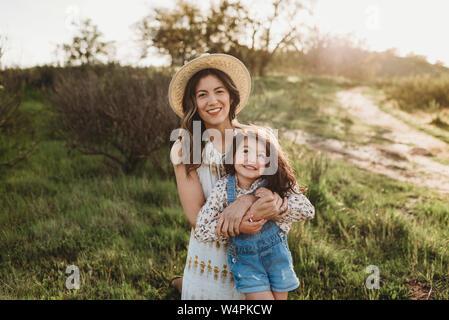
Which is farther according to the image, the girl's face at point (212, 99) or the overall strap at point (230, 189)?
the girl's face at point (212, 99)

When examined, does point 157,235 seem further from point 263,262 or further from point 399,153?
point 399,153

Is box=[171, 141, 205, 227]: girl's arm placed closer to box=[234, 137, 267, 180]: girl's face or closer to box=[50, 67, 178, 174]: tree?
box=[234, 137, 267, 180]: girl's face

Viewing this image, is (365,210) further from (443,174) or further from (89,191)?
(89,191)

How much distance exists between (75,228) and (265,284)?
102 inches

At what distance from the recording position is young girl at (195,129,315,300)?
1.76 meters

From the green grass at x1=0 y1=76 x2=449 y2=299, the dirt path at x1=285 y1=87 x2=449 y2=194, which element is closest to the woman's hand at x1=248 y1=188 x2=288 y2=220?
the green grass at x1=0 y1=76 x2=449 y2=299

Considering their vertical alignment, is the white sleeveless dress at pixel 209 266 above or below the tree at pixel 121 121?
below

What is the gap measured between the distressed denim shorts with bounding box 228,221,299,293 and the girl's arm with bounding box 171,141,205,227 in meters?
0.35

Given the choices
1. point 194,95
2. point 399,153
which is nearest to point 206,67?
point 194,95

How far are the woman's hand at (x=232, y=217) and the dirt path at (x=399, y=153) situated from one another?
3.85 m

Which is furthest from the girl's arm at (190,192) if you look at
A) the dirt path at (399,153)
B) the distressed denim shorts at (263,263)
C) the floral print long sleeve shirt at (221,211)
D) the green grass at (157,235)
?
the dirt path at (399,153)

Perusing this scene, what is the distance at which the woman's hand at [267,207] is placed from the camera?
1.75 meters

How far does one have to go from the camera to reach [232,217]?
175cm

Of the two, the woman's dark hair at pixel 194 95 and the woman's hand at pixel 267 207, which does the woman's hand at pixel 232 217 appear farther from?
the woman's dark hair at pixel 194 95
